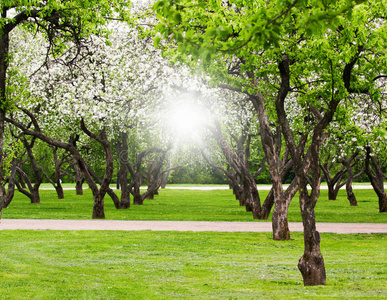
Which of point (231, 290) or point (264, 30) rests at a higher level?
point (264, 30)

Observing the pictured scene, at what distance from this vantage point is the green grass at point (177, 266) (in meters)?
8.75

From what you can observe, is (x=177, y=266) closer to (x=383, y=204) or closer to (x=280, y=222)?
(x=280, y=222)

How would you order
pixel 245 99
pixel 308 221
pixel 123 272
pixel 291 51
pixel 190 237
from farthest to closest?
pixel 245 99 → pixel 190 237 → pixel 291 51 → pixel 123 272 → pixel 308 221

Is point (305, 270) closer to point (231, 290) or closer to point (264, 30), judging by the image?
point (231, 290)

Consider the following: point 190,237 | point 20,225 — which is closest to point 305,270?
point 190,237

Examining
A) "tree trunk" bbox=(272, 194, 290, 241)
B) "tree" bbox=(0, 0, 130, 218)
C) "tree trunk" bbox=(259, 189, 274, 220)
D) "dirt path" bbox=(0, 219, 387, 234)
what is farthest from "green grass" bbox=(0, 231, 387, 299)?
"tree trunk" bbox=(259, 189, 274, 220)

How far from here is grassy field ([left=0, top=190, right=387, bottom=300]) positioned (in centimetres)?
875

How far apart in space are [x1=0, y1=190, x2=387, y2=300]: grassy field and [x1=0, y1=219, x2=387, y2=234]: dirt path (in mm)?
1411

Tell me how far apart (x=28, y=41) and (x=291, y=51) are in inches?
784

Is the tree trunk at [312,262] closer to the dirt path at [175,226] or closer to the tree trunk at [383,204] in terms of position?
the dirt path at [175,226]

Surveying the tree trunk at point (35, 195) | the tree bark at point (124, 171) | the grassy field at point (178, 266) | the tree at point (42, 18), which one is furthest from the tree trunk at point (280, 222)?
the tree trunk at point (35, 195)

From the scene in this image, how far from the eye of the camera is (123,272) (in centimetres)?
1056

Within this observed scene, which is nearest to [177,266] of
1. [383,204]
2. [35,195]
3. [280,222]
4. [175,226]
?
[280,222]

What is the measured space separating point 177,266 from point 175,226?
8391 mm
